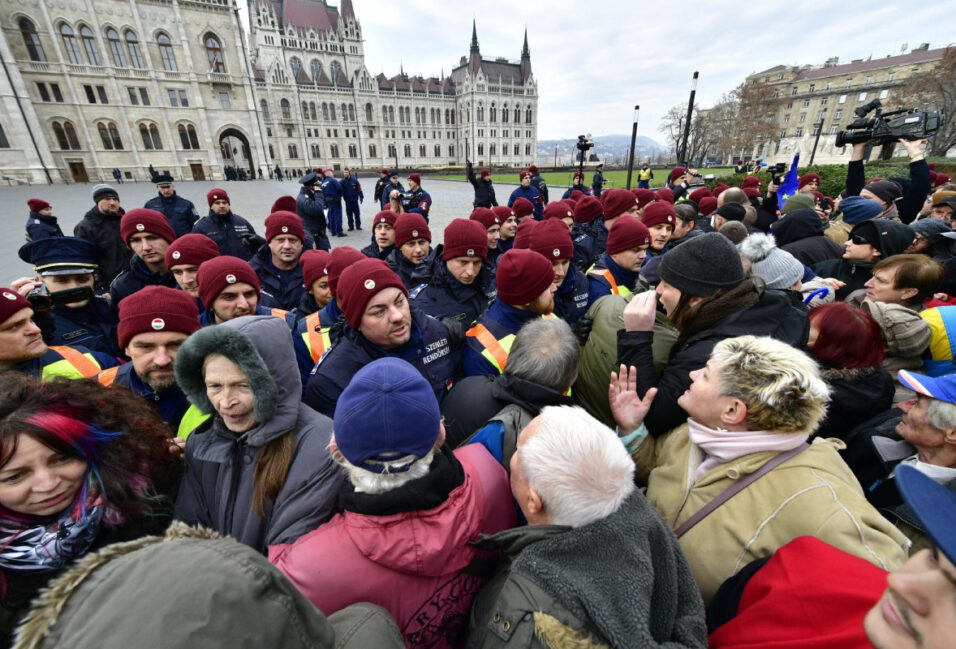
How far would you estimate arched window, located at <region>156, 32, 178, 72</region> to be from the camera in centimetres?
3397

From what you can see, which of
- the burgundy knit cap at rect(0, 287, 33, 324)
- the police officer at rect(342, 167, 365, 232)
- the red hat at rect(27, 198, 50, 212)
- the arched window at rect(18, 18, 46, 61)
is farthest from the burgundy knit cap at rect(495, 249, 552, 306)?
the arched window at rect(18, 18, 46, 61)

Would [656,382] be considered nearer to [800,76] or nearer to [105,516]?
[105,516]

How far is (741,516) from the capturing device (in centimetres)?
140

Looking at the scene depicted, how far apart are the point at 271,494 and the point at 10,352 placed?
204cm

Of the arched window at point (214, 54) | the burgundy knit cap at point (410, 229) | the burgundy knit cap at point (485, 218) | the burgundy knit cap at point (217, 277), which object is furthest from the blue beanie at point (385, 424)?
the arched window at point (214, 54)

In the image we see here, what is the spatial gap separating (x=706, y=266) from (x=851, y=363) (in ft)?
2.98

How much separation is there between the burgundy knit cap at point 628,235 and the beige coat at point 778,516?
2.68 m

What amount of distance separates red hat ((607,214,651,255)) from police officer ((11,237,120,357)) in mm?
4823

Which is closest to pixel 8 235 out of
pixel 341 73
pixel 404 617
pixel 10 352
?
pixel 10 352

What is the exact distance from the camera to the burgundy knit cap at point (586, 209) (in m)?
6.88

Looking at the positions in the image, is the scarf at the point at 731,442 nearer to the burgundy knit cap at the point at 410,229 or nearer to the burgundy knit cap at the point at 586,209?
the burgundy knit cap at the point at 410,229

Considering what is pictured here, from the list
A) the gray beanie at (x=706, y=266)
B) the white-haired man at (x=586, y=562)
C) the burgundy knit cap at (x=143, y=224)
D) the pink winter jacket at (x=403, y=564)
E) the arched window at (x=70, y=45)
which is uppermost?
the arched window at (x=70, y=45)

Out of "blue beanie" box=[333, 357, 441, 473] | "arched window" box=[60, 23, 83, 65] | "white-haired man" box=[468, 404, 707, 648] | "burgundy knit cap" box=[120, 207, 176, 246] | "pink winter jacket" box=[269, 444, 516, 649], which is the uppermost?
"arched window" box=[60, 23, 83, 65]

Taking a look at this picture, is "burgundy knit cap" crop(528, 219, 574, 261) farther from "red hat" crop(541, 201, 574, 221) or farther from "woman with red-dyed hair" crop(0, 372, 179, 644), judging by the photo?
"woman with red-dyed hair" crop(0, 372, 179, 644)
